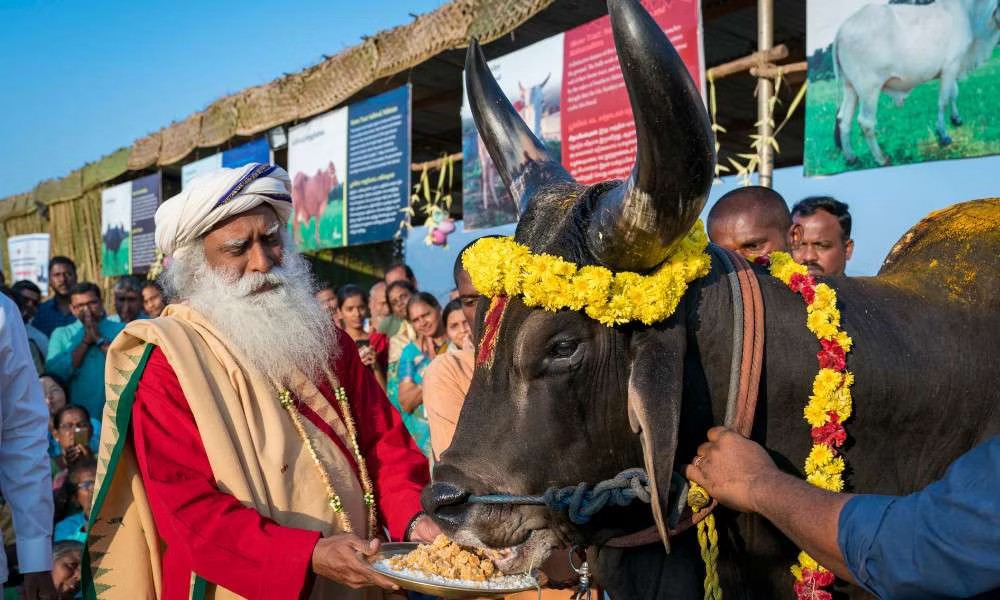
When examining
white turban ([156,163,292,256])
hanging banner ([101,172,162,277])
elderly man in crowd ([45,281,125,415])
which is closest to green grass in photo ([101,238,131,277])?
hanging banner ([101,172,162,277])

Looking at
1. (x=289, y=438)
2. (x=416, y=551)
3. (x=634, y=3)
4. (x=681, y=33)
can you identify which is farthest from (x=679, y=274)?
(x=681, y=33)

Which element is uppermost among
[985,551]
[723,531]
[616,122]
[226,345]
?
[616,122]

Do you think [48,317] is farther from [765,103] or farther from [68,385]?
[765,103]

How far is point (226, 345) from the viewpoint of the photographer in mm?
2922

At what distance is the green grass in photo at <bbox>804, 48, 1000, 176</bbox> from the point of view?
4156 mm

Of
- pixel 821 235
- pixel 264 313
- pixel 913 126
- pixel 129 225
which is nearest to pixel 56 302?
pixel 129 225

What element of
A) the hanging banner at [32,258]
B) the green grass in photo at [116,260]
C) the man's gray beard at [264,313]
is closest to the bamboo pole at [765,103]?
the man's gray beard at [264,313]

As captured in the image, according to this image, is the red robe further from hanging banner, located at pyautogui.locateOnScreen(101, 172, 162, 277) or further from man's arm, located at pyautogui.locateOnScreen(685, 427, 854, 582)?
hanging banner, located at pyautogui.locateOnScreen(101, 172, 162, 277)

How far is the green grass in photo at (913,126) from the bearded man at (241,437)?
3055mm

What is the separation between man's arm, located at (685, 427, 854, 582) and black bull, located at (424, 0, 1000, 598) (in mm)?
105

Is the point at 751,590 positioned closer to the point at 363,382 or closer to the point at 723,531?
the point at 723,531

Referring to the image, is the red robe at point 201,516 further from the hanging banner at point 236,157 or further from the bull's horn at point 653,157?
the hanging banner at point 236,157

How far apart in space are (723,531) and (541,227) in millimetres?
860

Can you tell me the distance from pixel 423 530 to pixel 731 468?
1310mm
